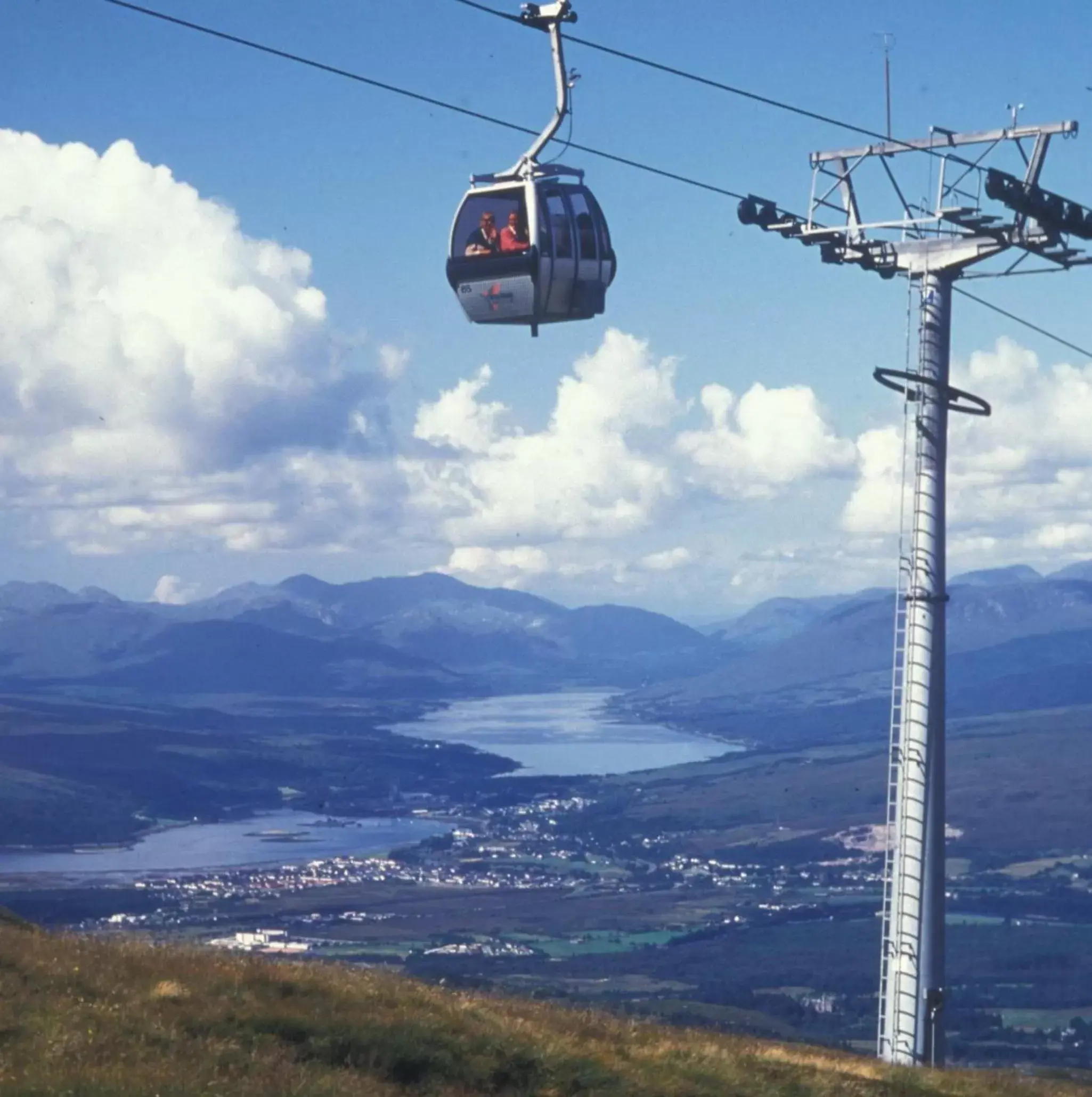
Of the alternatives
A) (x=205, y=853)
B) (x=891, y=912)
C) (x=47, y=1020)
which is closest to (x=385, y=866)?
(x=205, y=853)

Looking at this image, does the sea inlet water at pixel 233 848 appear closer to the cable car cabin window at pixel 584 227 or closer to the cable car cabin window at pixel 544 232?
the cable car cabin window at pixel 584 227

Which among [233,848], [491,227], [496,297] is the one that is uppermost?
[491,227]

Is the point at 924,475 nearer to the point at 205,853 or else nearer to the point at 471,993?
the point at 471,993

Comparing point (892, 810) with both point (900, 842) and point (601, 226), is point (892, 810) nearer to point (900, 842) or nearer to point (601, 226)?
point (900, 842)

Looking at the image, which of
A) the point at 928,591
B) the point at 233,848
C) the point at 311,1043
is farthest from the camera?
the point at 233,848

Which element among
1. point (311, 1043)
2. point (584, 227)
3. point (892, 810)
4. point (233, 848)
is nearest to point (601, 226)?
point (584, 227)

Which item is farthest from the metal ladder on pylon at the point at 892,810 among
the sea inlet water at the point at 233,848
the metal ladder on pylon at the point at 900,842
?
the sea inlet water at the point at 233,848
